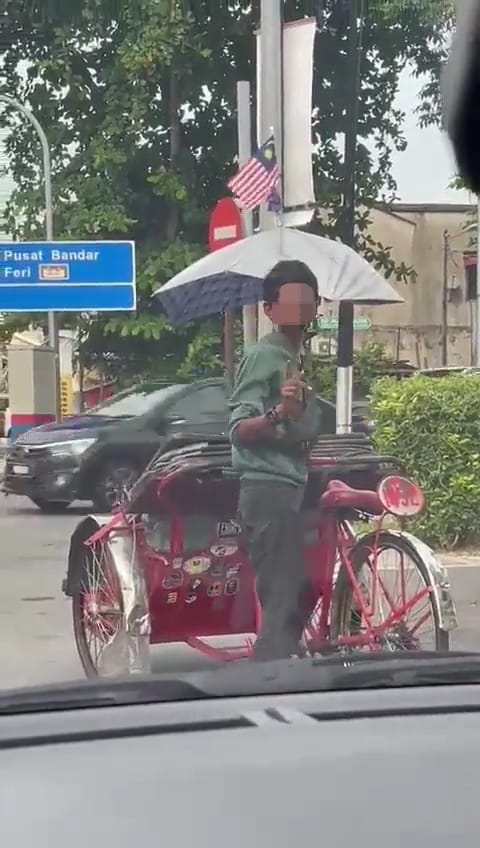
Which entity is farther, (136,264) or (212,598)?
(136,264)

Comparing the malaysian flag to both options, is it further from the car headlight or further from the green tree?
the car headlight

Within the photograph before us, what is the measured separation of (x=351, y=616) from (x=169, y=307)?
80.8 inches

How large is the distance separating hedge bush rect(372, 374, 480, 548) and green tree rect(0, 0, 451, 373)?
3.03ft

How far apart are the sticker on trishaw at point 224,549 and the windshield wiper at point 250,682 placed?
6.14 ft

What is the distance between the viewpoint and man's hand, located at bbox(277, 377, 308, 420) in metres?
4.71

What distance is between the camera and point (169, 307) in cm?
621

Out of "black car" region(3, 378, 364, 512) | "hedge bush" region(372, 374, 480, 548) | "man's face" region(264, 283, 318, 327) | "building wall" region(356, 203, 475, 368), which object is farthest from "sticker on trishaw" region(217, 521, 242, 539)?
"building wall" region(356, 203, 475, 368)

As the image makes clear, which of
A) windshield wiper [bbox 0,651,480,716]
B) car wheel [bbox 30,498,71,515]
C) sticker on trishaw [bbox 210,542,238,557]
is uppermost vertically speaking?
windshield wiper [bbox 0,651,480,716]

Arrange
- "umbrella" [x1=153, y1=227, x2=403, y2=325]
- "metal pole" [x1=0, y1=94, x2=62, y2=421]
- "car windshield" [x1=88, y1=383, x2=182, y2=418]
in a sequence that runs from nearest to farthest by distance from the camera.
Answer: "umbrella" [x1=153, y1=227, x2=403, y2=325]
"metal pole" [x1=0, y1=94, x2=62, y2=421]
"car windshield" [x1=88, y1=383, x2=182, y2=418]

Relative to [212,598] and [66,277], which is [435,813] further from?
[66,277]

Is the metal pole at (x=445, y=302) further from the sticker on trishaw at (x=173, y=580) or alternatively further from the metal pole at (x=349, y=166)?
the sticker on trishaw at (x=173, y=580)

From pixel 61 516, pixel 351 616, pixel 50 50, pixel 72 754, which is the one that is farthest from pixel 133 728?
pixel 61 516

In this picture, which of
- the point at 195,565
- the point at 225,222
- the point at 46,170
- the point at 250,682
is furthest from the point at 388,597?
the point at 46,170

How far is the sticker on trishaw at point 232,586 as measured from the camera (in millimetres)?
4930
